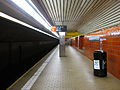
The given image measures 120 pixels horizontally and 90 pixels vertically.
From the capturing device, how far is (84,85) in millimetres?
3100

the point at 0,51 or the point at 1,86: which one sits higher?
the point at 0,51

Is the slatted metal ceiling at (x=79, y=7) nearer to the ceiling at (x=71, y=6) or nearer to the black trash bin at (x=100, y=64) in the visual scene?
the ceiling at (x=71, y=6)

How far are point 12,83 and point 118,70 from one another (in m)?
3.17

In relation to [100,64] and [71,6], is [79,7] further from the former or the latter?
[100,64]

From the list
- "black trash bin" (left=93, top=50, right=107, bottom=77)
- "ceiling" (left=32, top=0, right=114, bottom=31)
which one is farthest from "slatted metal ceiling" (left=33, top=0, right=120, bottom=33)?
"black trash bin" (left=93, top=50, right=107, bottom=77)

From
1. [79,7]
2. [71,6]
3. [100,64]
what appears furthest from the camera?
[79,7]

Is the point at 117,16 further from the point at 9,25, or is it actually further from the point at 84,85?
the point at 9,25

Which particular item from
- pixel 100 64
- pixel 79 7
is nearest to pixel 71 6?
pixel 79 7

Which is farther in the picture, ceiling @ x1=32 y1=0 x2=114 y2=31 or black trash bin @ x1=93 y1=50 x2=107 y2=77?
ceiling @ x1=32 y1=0 x2=114 y2=31

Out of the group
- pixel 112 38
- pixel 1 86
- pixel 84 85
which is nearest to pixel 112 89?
pixel 84 85

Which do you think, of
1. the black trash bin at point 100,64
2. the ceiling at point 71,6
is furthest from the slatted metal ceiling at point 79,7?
the black trash bin at point 100,64

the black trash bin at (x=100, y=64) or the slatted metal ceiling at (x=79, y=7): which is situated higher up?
the slatted metal ceiling at (x=79, y=7)

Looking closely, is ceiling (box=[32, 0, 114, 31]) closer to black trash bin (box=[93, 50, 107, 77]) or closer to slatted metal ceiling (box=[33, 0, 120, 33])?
slatted metal ceiling (box=[33, 0, 120, 33])

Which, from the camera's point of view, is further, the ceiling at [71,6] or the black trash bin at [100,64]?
the ceiling at [71,6]
